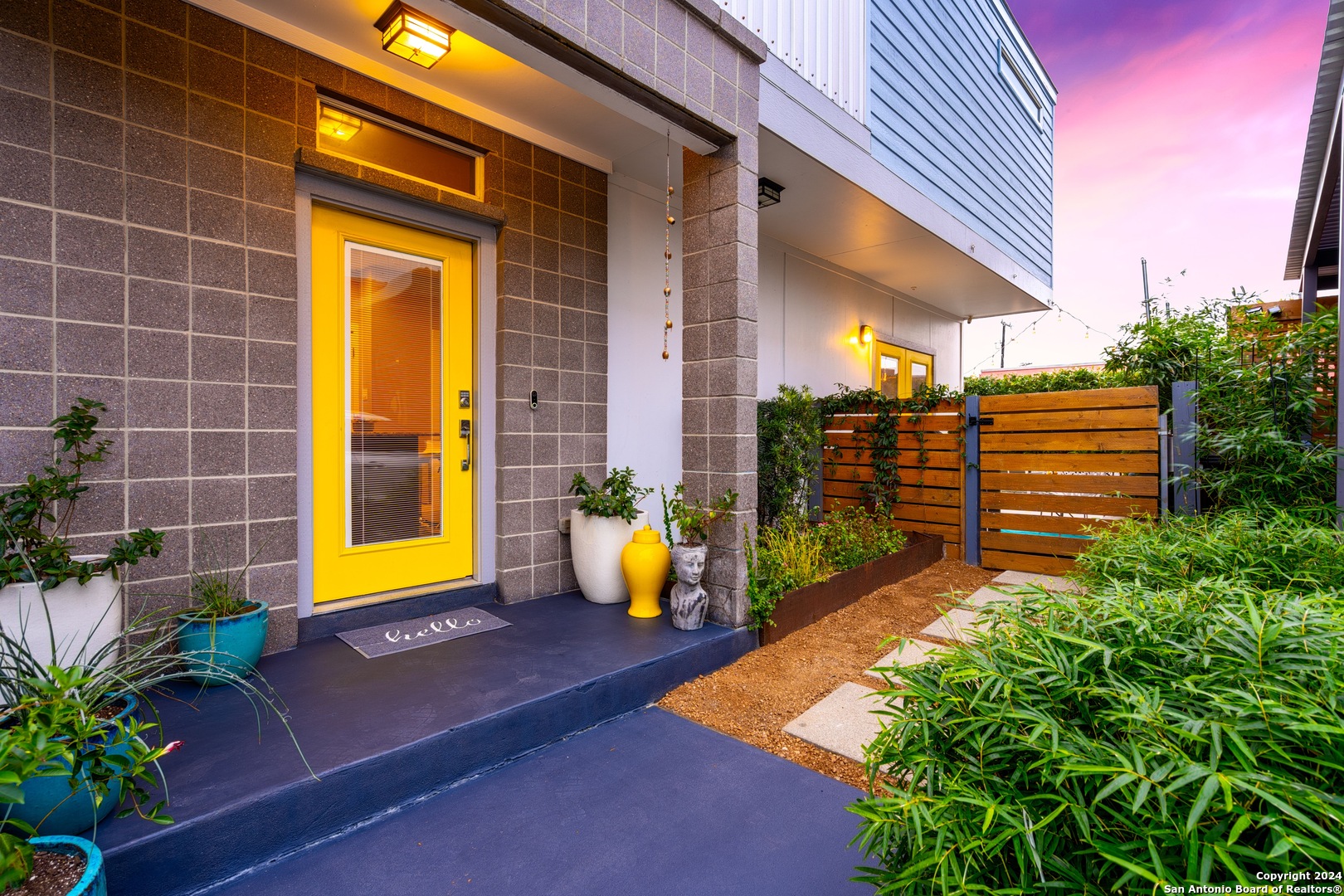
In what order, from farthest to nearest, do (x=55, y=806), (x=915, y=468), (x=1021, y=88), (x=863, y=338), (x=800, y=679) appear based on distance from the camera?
1. (x=1021, y=88)
2. (x=863, y=338)
3. (x=915, y=468)
4. (x=800, y=679)
5. (x=55, y=806)

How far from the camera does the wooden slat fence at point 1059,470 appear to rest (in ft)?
14.0

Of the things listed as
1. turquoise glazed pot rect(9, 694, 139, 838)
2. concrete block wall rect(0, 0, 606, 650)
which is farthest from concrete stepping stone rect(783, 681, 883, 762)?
concrete block wall rect(0, 0, 606, 650)

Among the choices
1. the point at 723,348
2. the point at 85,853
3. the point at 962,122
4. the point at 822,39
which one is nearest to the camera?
the point at 85,853

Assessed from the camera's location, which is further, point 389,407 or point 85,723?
point 389,407

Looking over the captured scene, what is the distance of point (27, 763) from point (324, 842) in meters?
1.04

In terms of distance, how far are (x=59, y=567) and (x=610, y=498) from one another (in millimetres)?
2247

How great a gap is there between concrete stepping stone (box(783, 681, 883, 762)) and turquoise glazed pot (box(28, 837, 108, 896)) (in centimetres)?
201

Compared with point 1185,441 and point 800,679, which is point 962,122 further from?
point 800,679

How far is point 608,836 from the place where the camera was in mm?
1747

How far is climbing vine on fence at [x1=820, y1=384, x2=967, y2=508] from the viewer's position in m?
5.25

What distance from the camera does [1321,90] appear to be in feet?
12.5

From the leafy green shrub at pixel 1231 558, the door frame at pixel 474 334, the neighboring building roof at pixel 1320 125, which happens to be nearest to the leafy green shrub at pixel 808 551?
the leafy green shrub at pixel 1231 558

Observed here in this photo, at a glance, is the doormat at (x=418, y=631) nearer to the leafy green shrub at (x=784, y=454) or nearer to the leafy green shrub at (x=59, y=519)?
the leafy green shrub at (x=59, y=519)

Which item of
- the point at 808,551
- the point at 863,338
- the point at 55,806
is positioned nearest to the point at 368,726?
the point at 55,806
